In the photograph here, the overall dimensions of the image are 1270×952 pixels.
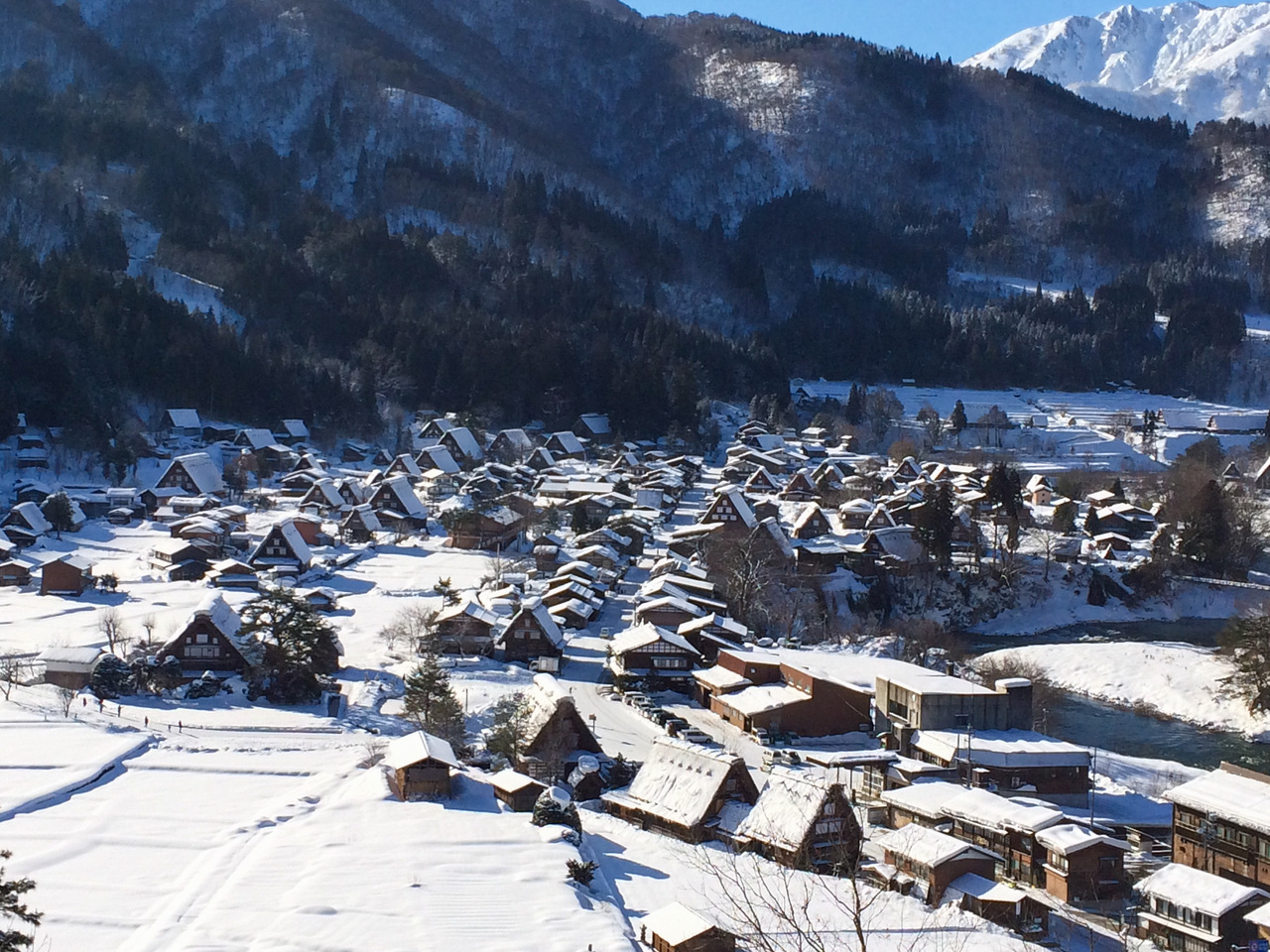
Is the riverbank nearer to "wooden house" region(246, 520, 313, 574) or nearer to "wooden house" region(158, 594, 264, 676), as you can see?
"wooden house" region(246, 520, 313, 574)

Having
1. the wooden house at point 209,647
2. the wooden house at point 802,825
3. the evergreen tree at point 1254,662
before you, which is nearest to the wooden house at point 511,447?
the wooden house at point 209,647

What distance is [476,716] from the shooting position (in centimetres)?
2008

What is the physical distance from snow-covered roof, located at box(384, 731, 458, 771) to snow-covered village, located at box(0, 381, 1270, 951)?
60mm

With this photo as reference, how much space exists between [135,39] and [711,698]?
106276mm

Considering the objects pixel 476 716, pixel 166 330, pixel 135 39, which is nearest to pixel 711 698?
pixel 476 716

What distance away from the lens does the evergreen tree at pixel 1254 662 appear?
76.3ft

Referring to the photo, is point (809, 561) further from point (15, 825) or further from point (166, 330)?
point (166, 330)

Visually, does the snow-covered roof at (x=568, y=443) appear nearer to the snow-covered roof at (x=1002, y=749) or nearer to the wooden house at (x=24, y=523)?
the wooden house at (x=24, y=523)

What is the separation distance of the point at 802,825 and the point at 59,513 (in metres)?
26.2

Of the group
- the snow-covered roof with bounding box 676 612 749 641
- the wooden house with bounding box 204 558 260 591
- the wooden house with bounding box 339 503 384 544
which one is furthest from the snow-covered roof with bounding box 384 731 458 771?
the wooden house with bounding box 339 503 384 544

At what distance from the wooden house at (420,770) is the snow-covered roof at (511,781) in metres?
0.64

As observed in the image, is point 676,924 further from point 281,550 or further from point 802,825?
point 281,550

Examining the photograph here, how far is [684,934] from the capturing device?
1118cm

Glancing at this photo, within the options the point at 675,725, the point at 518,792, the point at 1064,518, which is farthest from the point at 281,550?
the point at 1064,518
